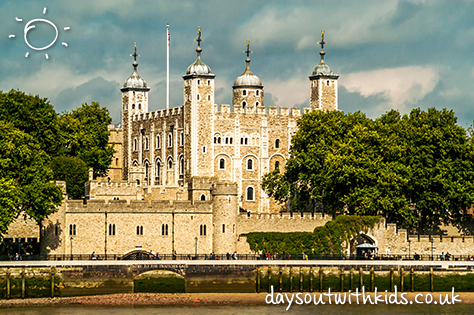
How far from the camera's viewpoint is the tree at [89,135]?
97.6 meters

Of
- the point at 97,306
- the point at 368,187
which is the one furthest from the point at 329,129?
the point at 97,306

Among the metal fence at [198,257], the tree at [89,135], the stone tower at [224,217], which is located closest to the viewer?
the metal fence at [198,257]

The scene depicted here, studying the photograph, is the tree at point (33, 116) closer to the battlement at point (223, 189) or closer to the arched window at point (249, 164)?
the battlement at point (223, 189)

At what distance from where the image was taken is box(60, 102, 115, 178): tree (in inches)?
3841

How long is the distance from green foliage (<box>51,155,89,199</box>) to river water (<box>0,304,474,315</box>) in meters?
26.0

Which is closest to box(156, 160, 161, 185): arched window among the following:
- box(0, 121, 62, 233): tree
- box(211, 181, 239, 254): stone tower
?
box(211, 181, 239, 254): stone tower

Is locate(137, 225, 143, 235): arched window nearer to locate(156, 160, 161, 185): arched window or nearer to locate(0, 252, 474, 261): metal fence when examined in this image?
locate(0, 252, 474, 261): metal fence

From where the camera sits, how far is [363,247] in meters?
76.7

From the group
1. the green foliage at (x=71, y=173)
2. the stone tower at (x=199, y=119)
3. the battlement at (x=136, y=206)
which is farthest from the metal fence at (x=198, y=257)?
the stone tower at (x=199, y=119)

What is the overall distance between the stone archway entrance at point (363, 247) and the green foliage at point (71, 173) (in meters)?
23.9

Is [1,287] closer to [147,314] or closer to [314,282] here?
[147,314]

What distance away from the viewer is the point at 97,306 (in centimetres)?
6481

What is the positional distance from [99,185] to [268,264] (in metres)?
21.3

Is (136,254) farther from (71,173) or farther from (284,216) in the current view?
(71,173)
